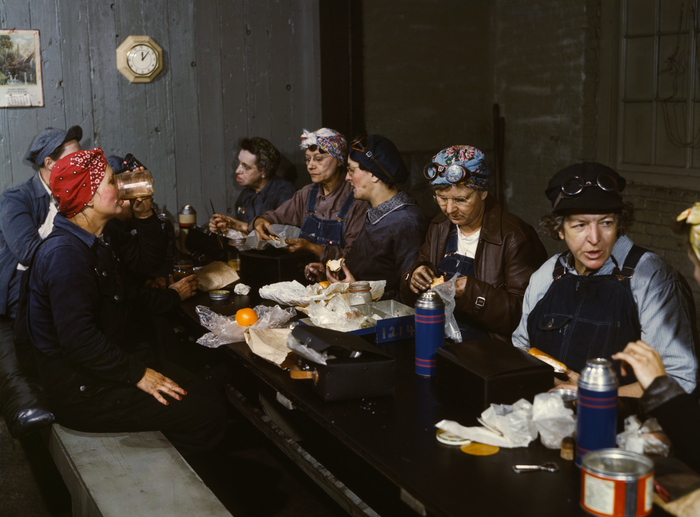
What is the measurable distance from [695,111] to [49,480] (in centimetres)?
544

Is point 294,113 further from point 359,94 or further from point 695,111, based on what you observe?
point 695,111

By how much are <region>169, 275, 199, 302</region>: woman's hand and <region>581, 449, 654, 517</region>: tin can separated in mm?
2680

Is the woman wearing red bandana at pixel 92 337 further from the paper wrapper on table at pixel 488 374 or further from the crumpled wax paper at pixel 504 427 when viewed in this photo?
the crumpled wax paper at pixel 504 427

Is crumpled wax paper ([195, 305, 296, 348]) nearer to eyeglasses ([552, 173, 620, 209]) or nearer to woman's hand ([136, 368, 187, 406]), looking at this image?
woman's hand ([136, 368, 187, 406])

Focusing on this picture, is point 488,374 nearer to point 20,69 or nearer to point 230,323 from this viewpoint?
point 230,323

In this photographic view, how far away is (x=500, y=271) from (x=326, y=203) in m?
1.90

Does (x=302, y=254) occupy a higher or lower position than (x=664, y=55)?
lower

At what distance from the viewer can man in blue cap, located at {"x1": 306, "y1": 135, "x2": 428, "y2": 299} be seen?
12.6 feet

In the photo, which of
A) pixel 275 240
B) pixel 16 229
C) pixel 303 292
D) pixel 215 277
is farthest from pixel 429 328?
pixel 16 229

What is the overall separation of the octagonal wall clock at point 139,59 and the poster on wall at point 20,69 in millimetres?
603

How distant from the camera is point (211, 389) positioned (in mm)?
3244

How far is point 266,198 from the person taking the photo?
18.2ft

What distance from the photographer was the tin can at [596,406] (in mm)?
1615

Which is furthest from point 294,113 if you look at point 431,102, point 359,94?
point 431,102
